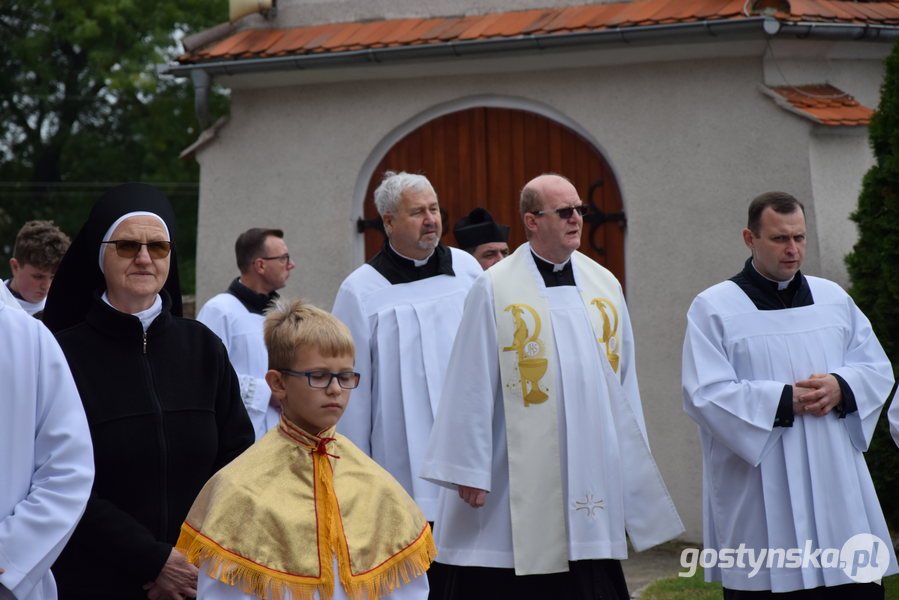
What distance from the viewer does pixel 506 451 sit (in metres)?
5.70

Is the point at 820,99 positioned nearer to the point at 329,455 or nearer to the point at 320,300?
the point at 320,300

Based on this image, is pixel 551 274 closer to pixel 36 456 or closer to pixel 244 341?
pixel 244 341

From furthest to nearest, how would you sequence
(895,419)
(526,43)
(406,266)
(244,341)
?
(526,43)
(244,341)
(406,266)
(895,419)

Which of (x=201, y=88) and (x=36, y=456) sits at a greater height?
(x=201, y=88)

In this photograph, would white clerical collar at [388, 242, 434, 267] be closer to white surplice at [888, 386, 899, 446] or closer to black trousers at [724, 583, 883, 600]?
black trousers at [724, 583, 883, 600]

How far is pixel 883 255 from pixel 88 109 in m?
25.3

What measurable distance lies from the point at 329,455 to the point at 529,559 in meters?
1.83

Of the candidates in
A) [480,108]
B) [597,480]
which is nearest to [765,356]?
[597,480]

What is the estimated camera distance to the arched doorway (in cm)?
998

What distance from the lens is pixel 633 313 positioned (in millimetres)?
9812

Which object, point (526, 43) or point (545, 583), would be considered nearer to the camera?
point (545, 583)

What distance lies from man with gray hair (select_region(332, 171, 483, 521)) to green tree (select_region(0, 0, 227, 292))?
21.0 m

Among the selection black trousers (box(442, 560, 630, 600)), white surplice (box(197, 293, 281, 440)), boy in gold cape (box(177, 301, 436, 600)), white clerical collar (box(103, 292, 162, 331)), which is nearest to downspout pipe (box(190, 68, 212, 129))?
white surplice (box(197, 293, 281, 440))

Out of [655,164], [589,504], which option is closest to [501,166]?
[655,164]
